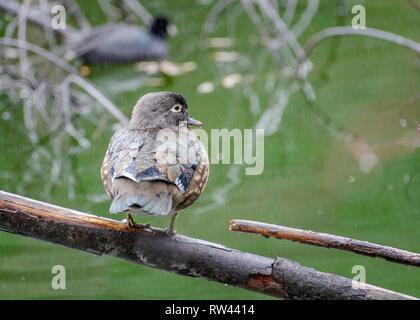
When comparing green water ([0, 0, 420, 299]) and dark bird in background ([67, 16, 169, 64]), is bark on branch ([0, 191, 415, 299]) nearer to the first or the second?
green water ([0, 0, 420, 299])

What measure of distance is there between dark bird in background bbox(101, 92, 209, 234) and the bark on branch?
89 mm

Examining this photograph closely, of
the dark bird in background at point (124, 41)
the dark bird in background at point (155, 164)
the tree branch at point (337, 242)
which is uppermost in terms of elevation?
the dark bird in background at point (124, 41)

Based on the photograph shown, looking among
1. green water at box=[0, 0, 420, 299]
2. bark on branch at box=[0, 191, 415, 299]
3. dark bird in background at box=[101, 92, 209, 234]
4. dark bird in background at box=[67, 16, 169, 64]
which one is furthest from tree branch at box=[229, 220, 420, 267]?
dark bird in background at box=[67, 16, 169, 64]

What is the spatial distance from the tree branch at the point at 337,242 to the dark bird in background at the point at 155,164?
0.31 metres

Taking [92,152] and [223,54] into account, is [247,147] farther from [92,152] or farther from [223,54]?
[223,54]

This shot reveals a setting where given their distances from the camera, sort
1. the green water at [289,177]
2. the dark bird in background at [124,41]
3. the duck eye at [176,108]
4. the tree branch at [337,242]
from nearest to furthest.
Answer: the tree branch at [337,242], the duck eye at [176,108], the green water at [289,177], the dark bird in background at [124,41]

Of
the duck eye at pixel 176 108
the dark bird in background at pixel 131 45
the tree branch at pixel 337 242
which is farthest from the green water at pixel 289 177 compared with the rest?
the tree branch at pixel 337 242

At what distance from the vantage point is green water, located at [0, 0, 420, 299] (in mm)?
4918

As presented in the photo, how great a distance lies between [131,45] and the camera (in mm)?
10219

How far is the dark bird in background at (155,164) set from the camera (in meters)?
2.68

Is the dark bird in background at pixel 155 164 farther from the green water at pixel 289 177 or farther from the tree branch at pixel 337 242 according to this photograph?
the green water at pixel 289 177

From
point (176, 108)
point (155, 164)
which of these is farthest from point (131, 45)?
point (155, 164)

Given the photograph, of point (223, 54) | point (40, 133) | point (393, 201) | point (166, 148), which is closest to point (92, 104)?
point (40, 133)

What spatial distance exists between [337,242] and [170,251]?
0.71 m
